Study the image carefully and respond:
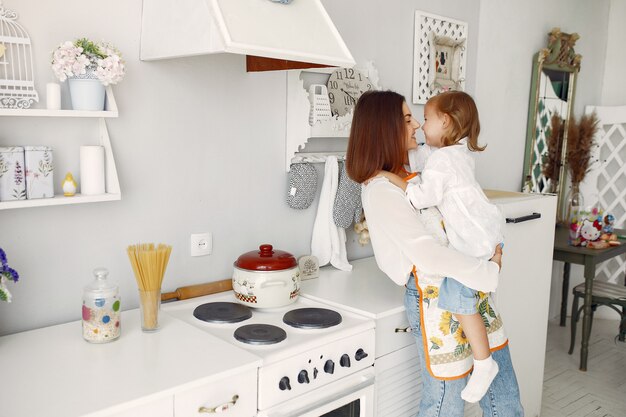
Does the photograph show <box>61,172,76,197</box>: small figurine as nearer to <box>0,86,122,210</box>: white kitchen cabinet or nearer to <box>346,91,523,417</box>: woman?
<box>0,86,122,210</box>: white kitchen cabinet

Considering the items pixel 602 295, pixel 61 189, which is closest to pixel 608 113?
pixel 602 295

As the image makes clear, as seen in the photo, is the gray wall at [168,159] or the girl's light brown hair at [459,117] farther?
the girl's light brown hair at [459,117]

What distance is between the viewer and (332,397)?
1.86 meters

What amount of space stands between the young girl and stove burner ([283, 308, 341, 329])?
37 centimetres

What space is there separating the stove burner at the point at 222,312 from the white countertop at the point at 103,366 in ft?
0.34

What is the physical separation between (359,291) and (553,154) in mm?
2689

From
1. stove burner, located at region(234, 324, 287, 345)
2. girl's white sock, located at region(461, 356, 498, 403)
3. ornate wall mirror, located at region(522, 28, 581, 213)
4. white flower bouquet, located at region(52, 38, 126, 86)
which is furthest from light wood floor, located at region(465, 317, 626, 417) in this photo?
white flower bouquet, located at region(52, 38, 126, 86)

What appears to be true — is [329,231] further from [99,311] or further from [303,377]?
[99,311]

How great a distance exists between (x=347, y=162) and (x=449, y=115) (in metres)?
0.43

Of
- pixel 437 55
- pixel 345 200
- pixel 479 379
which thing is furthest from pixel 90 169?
pixel 437 55

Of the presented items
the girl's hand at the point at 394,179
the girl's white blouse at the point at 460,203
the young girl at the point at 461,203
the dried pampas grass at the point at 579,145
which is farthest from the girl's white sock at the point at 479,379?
the dried pampas grass at the point at 579,145

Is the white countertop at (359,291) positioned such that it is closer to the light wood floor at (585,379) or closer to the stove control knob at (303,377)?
the stove control knob at (303,377)

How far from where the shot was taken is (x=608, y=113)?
4715 mm

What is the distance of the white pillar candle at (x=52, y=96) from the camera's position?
168 centimetres
